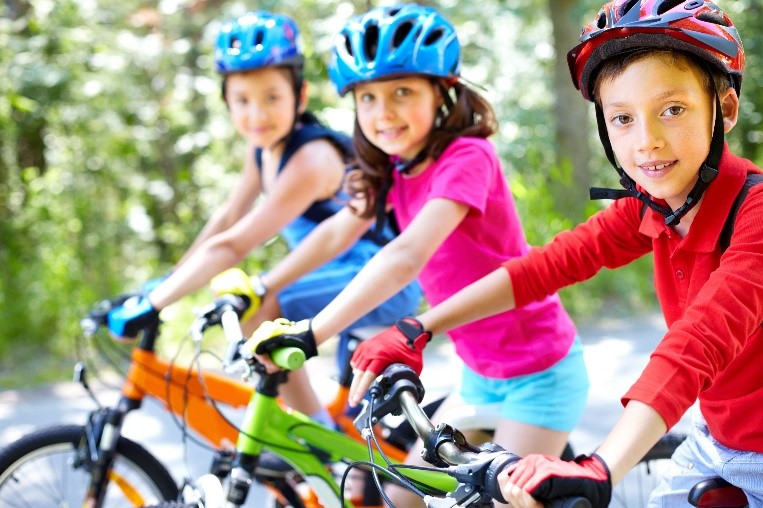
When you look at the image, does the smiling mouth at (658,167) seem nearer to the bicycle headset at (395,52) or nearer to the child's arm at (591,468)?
the child's arm at (591,468)

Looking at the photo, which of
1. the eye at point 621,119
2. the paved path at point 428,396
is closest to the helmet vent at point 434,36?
the eye at point 621,119

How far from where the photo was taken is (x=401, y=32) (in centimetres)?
284

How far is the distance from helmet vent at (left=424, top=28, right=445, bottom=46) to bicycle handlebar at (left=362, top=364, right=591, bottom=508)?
4.07 feet

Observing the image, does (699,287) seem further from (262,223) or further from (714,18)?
(262,223)

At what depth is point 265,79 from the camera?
3668 mm

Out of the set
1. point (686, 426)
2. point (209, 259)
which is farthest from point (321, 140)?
point (686, 426)

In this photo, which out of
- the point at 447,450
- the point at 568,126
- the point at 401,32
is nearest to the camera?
the point at 447,450

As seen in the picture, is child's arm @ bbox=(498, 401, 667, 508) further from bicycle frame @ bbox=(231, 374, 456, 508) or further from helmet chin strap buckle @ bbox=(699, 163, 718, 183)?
bicycle frame @ bbox=(231, 374, 456, 508)

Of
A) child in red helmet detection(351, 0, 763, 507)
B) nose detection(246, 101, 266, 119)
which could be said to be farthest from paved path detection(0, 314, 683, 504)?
child in red helmet detection(351, 0, 763, 507)

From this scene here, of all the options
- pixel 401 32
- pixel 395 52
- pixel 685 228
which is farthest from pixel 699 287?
pixel 401 32

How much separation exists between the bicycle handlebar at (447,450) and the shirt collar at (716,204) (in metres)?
0.64

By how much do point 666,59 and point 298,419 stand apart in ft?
4.87

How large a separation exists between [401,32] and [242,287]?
99cm

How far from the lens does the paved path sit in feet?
16.1
